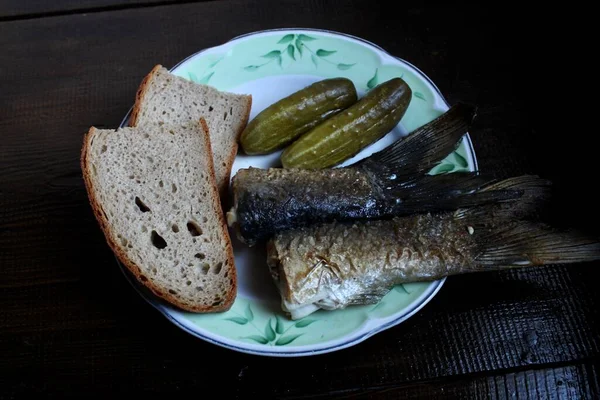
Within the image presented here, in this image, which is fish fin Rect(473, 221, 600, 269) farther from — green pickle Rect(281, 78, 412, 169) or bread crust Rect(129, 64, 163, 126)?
bread crust Rect(129, 64, 163, 126)

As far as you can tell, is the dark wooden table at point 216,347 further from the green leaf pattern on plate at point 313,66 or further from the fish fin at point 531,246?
the green leaf pattern on plate at point 313,66

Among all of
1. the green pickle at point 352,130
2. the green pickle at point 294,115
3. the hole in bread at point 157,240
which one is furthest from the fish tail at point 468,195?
the hole in bread at point 157,240

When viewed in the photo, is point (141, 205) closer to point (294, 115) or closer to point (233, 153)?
point (233, 153)

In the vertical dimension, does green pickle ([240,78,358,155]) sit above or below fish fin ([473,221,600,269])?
above

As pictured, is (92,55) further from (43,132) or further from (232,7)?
(232,7)

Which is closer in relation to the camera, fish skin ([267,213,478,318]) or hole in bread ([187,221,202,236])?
fish skin ([267,213,478,318])

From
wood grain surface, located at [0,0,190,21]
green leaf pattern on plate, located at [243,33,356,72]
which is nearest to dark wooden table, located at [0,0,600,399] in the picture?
wood grain surface, located at [0,0,190,21]

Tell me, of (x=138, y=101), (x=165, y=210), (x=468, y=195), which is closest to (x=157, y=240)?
(x=165, y=210)
